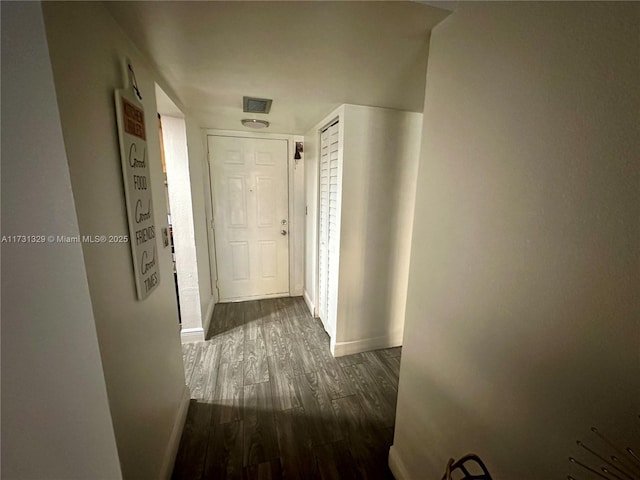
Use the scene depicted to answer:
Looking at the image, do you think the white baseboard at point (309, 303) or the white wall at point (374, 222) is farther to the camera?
the white baseboard at point (309, 303)

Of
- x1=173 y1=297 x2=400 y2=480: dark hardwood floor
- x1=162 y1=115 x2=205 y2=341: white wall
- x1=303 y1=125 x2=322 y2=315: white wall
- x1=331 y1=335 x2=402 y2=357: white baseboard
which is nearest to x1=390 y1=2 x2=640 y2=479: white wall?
x1=173 y1=297 x2=400 y2=480: dark hardwood floor

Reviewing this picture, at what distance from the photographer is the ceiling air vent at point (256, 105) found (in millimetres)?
1579

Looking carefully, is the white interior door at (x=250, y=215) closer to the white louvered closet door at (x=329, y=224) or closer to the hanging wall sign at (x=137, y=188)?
the white louvered closet door at (x=329, y=224)

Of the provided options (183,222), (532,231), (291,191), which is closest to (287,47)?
(532,231)

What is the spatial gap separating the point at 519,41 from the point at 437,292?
29.4 inches

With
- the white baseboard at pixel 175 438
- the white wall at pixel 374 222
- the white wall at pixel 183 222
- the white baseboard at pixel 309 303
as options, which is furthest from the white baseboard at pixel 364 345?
the white wall at pixel 183 222

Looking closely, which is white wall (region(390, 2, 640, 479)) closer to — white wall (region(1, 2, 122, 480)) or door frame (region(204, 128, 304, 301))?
white wall (region(1, 2, 122, 480))

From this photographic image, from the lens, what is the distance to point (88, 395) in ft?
2.36

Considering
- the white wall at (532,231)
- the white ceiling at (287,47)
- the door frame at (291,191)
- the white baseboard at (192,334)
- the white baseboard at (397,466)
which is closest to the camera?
the white wall at (532,231)

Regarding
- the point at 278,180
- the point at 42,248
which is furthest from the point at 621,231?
the point at 278,180

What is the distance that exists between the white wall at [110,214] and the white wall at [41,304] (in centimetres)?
3

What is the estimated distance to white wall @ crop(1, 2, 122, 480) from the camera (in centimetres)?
56

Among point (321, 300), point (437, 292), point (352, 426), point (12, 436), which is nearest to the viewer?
point (12, 436)

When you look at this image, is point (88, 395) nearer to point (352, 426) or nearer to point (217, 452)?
point (217, 452)
